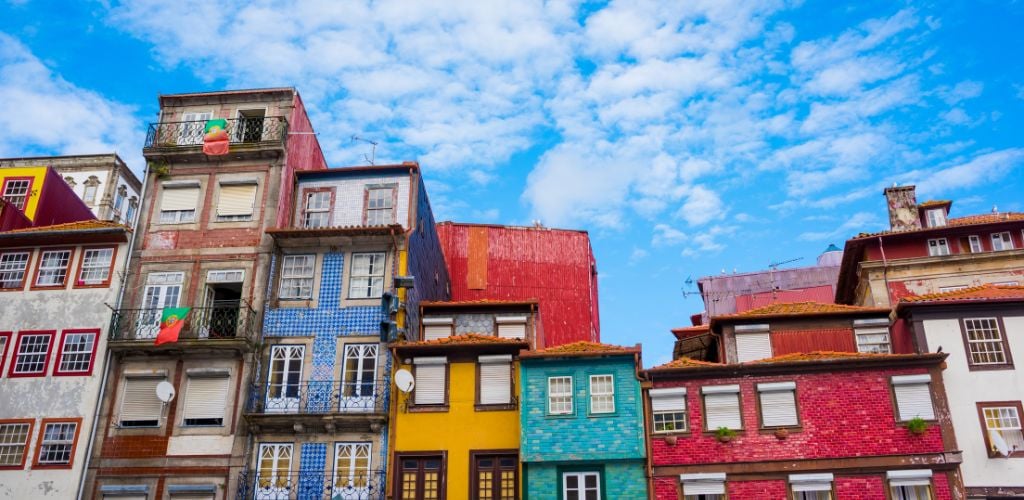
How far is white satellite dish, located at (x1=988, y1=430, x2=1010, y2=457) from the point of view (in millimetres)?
29375

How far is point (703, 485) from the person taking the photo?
2989cm

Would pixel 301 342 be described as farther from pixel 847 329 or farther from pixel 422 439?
pixel 847 329

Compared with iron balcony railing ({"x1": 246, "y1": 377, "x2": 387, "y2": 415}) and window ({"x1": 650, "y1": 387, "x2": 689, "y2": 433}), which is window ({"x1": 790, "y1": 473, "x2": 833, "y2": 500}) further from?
iron balcony railing ({"x1": 246, "y1": 377, "x2": 387, "y2": 415})

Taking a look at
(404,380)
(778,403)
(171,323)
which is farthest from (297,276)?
(778,403)

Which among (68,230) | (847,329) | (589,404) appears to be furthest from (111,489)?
(847,329)

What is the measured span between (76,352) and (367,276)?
12034 millimetres

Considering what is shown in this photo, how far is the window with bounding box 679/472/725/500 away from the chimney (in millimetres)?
18255

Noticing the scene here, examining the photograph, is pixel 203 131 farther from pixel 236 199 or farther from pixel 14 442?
pixel 14 442

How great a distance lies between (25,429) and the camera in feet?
107

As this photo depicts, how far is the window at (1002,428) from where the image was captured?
29.5m

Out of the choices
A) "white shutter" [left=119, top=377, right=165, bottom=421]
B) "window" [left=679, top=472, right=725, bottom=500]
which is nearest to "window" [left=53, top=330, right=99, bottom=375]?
"white shutter" [left=119, top=377, right=165, bottom=421]

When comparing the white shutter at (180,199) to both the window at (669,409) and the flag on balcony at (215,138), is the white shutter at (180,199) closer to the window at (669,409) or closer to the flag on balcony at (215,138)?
the flag on balcony at (215,138)

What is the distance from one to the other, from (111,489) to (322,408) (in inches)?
325

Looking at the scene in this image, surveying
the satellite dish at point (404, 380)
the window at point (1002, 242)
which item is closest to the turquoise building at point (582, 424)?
the satellite dish at point (404, 380)
